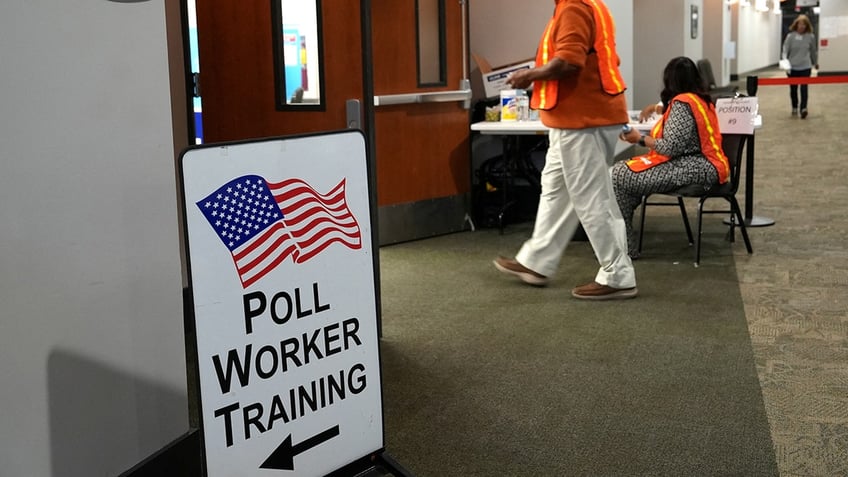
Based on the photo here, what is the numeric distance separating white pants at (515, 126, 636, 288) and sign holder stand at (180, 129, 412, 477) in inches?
91.8

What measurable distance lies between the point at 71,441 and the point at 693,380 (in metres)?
2.20

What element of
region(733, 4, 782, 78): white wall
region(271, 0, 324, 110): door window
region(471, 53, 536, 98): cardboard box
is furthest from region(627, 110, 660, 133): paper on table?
region(733, 4, 782, 78): white wall

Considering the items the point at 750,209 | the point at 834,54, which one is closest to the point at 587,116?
the point at 750,209

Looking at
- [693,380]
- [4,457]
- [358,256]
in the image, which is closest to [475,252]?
[693,380]

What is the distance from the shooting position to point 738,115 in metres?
5.55

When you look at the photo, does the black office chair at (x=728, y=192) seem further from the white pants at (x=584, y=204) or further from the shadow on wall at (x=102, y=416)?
the shadow on wall at (x=102, y=416)

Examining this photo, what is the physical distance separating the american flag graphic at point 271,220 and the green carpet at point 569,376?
3.06 feet

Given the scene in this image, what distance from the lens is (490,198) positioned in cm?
659

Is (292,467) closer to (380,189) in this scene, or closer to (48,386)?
(48,386)

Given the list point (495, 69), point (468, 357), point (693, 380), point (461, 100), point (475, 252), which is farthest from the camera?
point (495, 69)

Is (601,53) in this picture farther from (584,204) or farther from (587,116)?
(584,204)

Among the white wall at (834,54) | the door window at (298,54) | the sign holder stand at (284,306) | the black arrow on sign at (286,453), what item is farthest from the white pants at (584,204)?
the white wall at (834,54)

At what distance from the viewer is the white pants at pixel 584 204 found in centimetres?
441

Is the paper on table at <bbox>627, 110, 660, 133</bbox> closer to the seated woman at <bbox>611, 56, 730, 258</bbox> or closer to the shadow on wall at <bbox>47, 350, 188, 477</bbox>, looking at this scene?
the seated woman at <bbox>611, 56, 730, 258</bbox>
